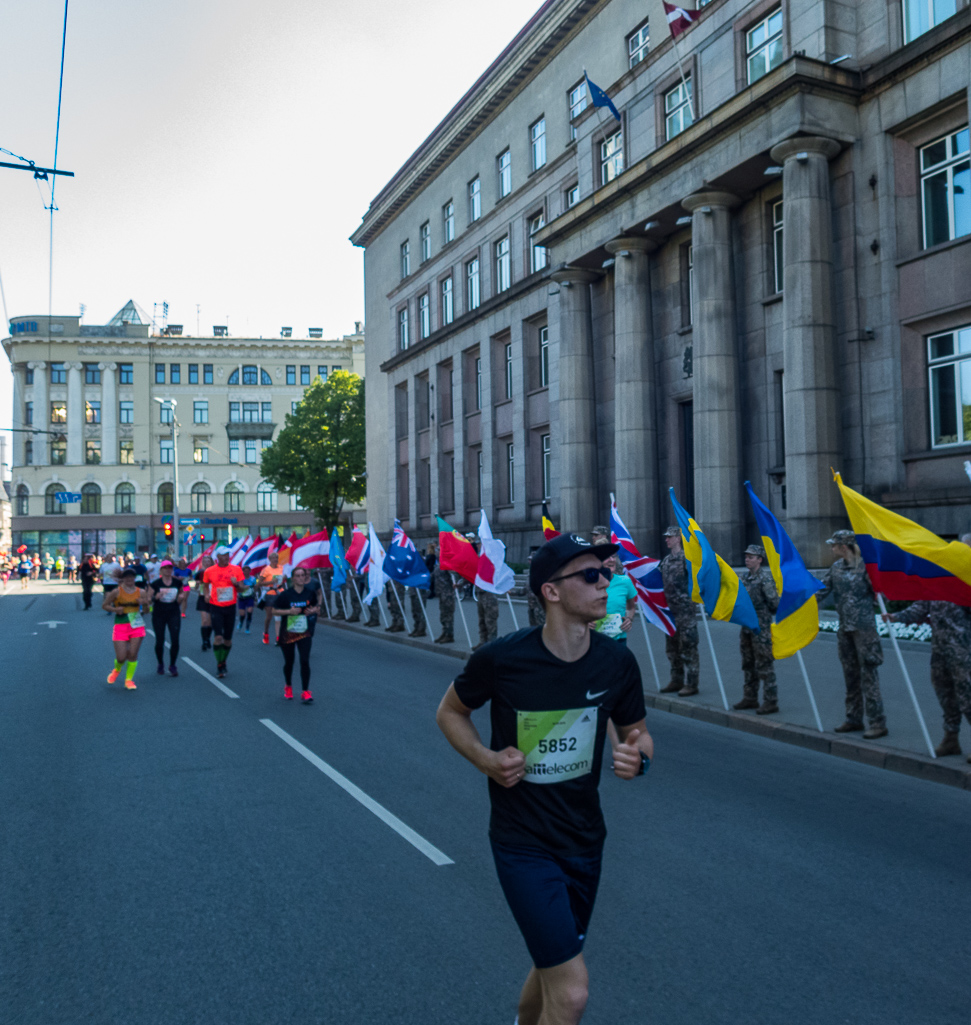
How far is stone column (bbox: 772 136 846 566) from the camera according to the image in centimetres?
1942

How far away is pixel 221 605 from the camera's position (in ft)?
48.3

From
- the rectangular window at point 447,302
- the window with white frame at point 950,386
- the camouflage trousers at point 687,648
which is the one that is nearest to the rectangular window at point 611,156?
the window with white frame at point 950,386

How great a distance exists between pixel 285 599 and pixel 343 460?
45640 millimetres

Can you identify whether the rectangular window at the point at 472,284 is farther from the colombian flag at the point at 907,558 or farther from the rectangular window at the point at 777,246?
the colombian flag at the point at 907,558

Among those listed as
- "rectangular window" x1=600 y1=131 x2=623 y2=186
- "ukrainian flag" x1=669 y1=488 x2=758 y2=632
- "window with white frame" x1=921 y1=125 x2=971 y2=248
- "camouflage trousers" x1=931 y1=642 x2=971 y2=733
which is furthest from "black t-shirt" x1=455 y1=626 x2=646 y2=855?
"rectangular window" x1=600 y1=131 x2=623 y2=186

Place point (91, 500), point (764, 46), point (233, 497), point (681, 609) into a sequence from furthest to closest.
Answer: point (233, 497) < point (91, 500) < point (764, 46) < point (681, 609)

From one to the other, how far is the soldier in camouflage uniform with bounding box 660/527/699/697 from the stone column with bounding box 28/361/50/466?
73381mm

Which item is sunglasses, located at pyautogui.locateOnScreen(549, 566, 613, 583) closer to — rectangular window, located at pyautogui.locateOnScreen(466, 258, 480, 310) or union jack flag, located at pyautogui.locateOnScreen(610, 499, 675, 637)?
union jack flag, located at pyautogui.locateOnScreen(610, 499, 675, 637)

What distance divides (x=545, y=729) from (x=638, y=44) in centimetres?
2906

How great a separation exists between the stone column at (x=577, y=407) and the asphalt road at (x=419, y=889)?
18502 millimetres

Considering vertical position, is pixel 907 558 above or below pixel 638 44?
below

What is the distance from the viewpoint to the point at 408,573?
18984 mm

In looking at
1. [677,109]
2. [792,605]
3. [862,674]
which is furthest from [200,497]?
[862,674]

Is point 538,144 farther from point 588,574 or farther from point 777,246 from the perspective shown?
point 588,574
